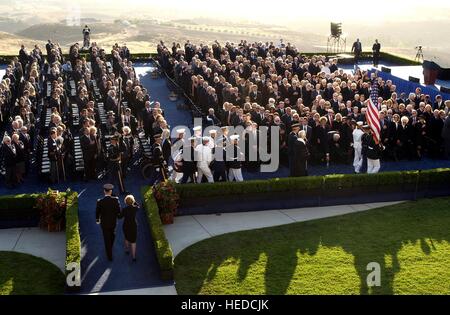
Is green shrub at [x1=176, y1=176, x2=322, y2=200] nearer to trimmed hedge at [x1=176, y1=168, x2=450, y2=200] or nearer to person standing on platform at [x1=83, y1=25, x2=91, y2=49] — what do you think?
trimmed hedge at [x1=176, y1=168, x2=450, y2=200]

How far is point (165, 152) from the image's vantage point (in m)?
17.2

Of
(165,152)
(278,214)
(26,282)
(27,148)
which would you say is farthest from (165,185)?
(27,148)

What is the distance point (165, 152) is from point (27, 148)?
4.80 metres

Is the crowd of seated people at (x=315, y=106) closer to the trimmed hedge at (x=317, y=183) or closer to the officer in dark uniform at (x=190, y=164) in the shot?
the officer in dark uniform at (x=190, y=164)

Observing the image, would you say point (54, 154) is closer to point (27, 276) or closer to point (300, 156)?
point (27, 276)

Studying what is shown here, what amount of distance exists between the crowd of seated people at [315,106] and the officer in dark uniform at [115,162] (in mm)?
4527

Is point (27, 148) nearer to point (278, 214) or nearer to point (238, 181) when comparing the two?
point (238, 181)

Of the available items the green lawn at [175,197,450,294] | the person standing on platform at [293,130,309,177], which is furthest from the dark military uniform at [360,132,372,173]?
the green lawn at [175,197,450,294]

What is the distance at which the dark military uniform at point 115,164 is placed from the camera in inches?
638

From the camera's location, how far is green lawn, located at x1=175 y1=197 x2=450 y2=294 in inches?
465

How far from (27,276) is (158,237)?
121 inches

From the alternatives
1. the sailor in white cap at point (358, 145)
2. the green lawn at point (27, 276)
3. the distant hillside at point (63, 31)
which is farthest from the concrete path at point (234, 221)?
the distant hillside at point (63, 31)

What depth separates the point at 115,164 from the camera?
16422 millimetres

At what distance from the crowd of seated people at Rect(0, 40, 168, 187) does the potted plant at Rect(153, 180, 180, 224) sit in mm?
2612
